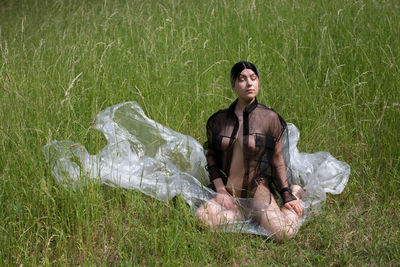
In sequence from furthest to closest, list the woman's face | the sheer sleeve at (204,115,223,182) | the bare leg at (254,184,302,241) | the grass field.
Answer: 1. the sheer sleeve at (204,115,223,182)
2. the woman's face
3. the bare leg at (254,184,302,241)
4. the grass field

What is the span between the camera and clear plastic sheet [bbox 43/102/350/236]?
2.51 meters

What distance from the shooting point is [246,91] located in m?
2.50

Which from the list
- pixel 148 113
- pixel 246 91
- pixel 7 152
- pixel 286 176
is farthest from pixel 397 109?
pixel 7 152

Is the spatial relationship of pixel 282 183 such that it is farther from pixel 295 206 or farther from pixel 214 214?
pixel 214 214

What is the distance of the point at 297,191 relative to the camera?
2701 millimetres

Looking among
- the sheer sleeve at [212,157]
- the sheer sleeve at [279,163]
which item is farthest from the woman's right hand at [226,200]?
the sheer sleeve at [279,163]

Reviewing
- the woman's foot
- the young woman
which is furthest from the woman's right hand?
the woman's foot

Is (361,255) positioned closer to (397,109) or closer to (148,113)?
(397,109)

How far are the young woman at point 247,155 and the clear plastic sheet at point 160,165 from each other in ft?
0.23

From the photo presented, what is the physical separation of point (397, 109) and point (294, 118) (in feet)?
2.15

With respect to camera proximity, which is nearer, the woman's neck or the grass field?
the grass field

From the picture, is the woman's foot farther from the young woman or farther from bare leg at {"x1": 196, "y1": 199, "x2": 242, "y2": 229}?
bare leg at {"x1": 196, "y1": 199, "x2": 242, "y2": 229}

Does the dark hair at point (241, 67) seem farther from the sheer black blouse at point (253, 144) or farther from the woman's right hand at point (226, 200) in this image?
the woman's right hand at point (226, 200)

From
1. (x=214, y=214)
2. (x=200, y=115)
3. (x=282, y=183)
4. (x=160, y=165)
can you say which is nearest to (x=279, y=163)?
(x=282, y=183)
